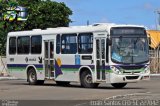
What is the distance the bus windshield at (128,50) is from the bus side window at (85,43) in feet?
4.56

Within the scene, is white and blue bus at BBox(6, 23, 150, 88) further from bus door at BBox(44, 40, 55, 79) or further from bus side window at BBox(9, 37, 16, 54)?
bus side window at BBox(9, 37, 16, 54)

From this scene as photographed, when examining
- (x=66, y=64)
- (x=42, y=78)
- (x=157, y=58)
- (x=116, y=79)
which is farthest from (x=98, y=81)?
(x=157, y=58)

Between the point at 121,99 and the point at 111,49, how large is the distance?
258 inches

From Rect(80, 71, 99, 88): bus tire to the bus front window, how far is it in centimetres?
182

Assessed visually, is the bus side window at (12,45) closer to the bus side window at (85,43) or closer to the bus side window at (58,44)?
the bus side window at (58,44)

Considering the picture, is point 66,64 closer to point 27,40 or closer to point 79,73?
point 79,73

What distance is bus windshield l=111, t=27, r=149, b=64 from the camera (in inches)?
969

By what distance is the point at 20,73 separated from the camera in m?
30.8

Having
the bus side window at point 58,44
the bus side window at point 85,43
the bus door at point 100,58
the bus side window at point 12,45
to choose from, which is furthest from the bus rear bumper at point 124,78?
the bus side window at point 12,45

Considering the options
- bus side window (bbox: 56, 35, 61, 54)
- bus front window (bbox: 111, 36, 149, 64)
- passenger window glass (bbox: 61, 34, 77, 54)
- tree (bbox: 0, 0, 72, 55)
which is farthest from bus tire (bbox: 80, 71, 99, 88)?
tree (bbox: 0, 0, 72, 55)

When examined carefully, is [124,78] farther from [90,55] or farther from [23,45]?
[23,45]

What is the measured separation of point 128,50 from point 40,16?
31698mm

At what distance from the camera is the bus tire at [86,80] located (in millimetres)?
25628

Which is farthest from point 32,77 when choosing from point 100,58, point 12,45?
point 100,58
